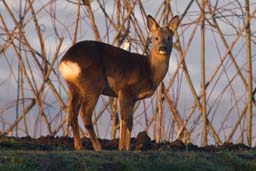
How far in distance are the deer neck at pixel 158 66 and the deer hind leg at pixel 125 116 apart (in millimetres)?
539

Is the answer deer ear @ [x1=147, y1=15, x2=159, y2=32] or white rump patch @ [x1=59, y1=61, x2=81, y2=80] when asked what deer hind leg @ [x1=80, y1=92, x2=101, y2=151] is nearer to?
white rump patch @ [x1=59, y1=61, x2=81, y2=80]

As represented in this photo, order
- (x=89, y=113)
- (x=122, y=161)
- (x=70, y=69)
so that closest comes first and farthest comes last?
(x=122, y=161) < (x=70, y=69) < (x=89, y=113)

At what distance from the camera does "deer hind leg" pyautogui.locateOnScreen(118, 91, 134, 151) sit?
10.2 m

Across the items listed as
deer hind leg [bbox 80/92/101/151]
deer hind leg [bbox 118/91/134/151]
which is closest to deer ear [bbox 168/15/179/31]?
deer hind leg [bbox 118/91/134/151]

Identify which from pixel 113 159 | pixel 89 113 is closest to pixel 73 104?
pixel 89 113

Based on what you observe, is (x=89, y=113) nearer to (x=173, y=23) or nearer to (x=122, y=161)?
(x=173, y=23)

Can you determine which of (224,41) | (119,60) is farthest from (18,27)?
(224,41)

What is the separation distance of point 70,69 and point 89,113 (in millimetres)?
576

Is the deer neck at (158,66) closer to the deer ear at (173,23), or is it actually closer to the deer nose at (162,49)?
the deer nose at (162,49)

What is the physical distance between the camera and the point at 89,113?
991cm

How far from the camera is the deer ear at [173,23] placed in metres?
10.6

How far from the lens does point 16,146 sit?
9.47 m

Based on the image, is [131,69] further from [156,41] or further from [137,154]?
[137,154]

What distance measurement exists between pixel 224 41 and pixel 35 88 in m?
2.49
